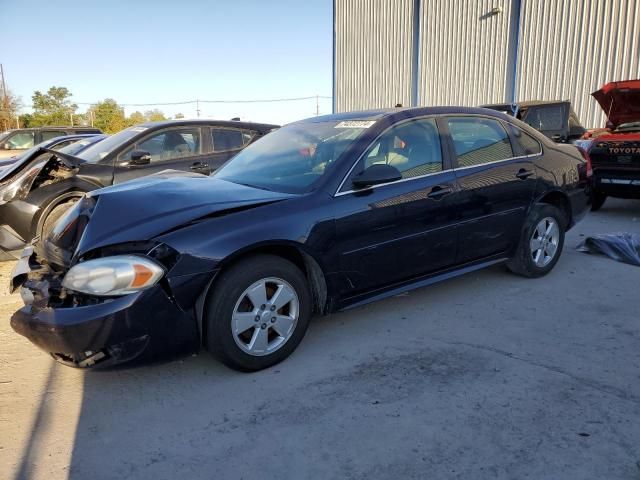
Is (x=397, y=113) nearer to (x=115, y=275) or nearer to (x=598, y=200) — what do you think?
(x=115, y=275)

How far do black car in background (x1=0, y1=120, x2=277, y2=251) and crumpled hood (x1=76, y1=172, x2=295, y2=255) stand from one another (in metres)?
2.58

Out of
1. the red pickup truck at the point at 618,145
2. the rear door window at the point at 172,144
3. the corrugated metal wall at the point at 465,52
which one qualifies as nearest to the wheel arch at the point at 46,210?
the rear door window at the point at 172,144

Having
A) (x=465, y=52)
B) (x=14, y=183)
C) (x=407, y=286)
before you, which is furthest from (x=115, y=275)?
(x=465, y=52)

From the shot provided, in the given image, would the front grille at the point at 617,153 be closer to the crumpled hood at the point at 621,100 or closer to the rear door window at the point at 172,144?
the crumpled hood at the point at 621,100

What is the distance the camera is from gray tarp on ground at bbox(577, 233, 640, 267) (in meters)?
5.36

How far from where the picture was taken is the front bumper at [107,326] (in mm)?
2629

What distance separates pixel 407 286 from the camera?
12.4 feet

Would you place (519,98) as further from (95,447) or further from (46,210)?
(95,447)

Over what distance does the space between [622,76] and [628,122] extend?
22.8ft

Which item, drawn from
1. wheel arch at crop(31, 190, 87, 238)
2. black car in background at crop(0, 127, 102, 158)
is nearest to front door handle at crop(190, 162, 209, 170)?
wheel arch at crop(31, 190, 87, 238)

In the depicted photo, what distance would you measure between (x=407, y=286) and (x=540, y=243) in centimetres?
174

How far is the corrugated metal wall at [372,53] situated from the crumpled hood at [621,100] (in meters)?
13.8

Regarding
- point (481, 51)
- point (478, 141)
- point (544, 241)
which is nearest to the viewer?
point (478, 141)

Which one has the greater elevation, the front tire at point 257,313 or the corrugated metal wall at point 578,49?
the corrugated metal wall at point 578,49
